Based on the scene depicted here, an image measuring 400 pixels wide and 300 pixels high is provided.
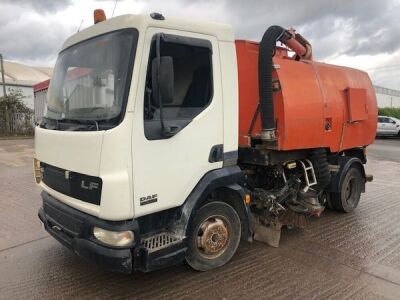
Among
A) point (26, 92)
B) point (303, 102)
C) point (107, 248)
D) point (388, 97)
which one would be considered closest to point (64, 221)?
→ point (107, 248)

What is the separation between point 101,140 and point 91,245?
952mm

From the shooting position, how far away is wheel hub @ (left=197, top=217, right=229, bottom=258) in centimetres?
400

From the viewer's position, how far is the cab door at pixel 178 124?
332cm

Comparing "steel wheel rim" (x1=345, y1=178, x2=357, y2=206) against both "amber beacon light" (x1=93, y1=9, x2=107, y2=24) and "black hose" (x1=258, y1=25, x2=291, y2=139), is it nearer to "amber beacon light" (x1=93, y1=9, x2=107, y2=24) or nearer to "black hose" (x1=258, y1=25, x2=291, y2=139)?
"black hose" (x1=258, y1=25, x2=291, y2=139)

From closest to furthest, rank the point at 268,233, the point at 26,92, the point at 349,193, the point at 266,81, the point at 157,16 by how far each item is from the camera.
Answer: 1. the point at 157,16
2. the point at 266,81
3. the point at 268,233
4. the point at 349,193
5. the point at 26,92

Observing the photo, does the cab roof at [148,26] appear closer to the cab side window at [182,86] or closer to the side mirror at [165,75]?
the cab side window at [182,86]

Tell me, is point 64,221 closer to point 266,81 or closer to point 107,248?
point 107,248

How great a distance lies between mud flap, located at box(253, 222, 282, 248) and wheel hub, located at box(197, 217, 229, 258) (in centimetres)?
87

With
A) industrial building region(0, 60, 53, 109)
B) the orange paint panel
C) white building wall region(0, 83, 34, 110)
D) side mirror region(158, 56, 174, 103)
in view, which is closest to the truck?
side mirror region(158, 56, 174, 103)

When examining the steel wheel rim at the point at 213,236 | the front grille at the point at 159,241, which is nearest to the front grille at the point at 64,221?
the front grille at the point at 159,241

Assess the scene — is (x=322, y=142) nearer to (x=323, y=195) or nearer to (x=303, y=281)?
(x=323, y=195)

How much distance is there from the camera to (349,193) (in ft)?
21.5

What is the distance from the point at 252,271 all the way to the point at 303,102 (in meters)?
2.17

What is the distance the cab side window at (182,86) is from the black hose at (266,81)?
2.64 ft
